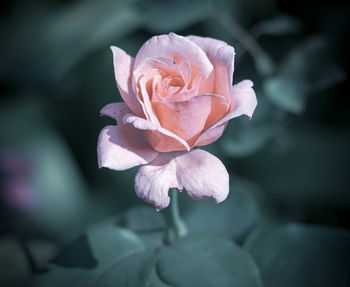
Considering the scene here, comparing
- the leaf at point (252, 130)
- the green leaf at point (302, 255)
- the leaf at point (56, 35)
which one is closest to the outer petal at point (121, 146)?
the green leaf at point (302, 255)

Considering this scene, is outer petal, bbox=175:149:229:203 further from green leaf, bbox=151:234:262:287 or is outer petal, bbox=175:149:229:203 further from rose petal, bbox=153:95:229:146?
green leaf, bbox=151:234:262:287

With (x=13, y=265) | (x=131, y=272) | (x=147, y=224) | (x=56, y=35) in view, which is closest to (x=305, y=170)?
(x=147, y=224)

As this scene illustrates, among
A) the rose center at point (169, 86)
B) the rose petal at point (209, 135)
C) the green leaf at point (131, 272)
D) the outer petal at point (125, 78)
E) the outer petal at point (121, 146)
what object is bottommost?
the green leaf at point (131, 272)

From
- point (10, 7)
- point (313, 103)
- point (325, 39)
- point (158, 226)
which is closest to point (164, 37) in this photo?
point (158, 226)

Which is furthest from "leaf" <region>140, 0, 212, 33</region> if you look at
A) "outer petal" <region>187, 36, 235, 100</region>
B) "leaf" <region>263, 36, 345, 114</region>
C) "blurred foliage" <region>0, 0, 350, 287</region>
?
"outer petal" <region>187, 36, 235, 100</region>

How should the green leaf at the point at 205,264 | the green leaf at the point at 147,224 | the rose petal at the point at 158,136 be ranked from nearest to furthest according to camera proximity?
the rose petal at the point at 158,136
the green leaf at the point at 205,264
the green leaf at the point at 147,224

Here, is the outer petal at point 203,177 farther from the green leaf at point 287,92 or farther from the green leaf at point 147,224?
the green leaf at point 287,92

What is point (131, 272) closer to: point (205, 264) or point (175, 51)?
point (205, 264)
